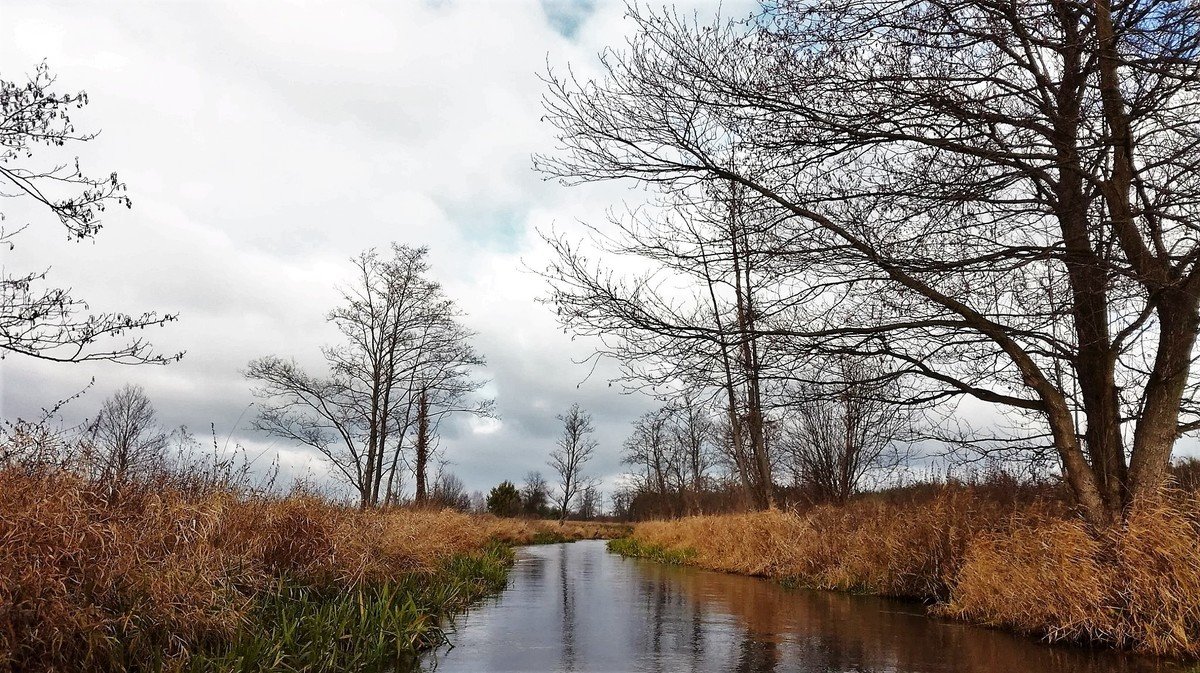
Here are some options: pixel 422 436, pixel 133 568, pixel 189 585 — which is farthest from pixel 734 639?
pixel 422 436

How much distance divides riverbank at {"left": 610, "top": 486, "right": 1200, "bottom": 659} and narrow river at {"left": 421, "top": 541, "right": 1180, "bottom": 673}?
1.04 ft

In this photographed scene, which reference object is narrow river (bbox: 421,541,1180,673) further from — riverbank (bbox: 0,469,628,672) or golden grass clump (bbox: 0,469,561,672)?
golden grass clump (bbox: 0,469,561,672)

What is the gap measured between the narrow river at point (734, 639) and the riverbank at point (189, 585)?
1021mm

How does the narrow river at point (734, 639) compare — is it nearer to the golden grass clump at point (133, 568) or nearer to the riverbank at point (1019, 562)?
the riverbank at point (1019, 562)

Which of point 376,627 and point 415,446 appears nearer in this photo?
point 376,627

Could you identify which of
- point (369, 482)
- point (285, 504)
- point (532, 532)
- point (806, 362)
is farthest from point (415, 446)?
point (806, 362)

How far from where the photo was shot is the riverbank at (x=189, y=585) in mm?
4430

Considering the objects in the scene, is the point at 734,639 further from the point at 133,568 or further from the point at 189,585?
the point at 133,568

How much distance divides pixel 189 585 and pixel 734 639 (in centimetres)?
536

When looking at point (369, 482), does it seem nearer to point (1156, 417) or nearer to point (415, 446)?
point (415, 446)

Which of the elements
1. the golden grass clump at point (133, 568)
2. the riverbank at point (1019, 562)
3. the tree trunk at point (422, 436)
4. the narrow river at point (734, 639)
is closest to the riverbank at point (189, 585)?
the golden grass clump at point (133, 568)

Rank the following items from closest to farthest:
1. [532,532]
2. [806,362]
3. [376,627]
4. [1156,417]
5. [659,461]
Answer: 1. [376,627]
2. [1156,417]
3. [806,362]
4. [532,532]
5. [659,461]

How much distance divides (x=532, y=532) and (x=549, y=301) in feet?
106

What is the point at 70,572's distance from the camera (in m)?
4.77
